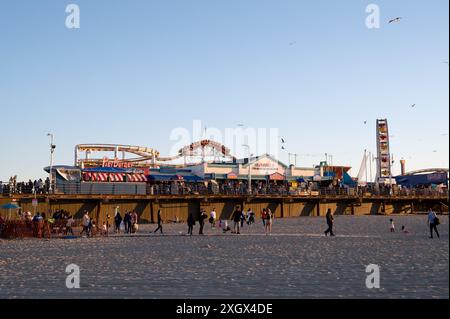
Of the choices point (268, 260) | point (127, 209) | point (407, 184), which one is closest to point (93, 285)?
point (268, 260)

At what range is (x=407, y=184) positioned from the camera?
9038 cm

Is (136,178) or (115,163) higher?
(115,163)

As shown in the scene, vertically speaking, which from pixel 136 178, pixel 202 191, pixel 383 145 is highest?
pixel 383 145

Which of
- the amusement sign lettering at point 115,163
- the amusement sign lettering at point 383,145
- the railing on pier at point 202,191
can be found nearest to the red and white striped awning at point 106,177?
the railing on pier at point 202,191

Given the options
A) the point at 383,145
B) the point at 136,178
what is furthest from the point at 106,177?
the point at 383,145

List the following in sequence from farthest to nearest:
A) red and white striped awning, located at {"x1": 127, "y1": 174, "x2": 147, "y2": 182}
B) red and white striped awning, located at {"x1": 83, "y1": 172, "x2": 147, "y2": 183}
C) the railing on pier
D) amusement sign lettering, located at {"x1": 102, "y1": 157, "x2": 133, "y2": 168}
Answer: amusement sign lettering, located at {"x1": 102, "y1": 157, "x2": 133, "y2": 168} < red and white striped awning, located at {"x1": 127, "y1": 174, "x2": 147, "y2": 182} < red and white striped awning, located at {"x1": 83, "y1": 172, "x2": 147, "y2": 183} < the railing on pier

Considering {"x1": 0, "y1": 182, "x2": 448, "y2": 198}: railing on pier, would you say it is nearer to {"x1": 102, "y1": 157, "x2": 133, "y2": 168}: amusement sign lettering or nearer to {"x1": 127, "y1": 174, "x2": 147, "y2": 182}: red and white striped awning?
{"x1": 127, "y1": 174, "x2": 147, "y2": 182}: red and white striped awning

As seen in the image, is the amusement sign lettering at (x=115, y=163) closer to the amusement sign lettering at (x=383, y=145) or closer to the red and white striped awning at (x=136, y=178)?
the red and white striped awning at (x=136, y=178)

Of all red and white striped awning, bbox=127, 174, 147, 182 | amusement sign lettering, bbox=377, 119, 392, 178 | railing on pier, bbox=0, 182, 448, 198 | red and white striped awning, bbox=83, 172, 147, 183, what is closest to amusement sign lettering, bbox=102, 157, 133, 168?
railing on pier, bbox=0, 182, 448, 198

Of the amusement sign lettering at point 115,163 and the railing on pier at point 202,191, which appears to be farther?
the amusement sign lettering at point 115,163

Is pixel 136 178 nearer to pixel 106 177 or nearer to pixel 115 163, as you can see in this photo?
pixel 106 177

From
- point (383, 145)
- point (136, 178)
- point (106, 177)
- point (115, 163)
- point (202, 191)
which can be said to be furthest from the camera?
point (383, 145)

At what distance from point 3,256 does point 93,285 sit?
809cm
